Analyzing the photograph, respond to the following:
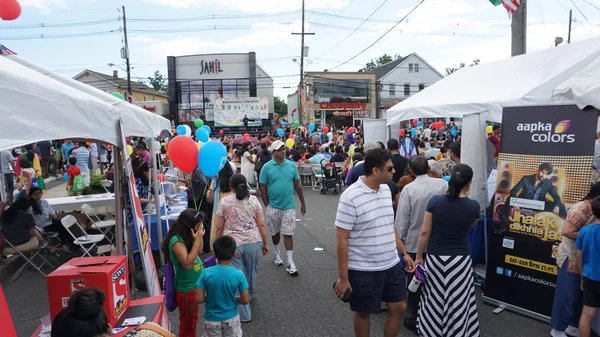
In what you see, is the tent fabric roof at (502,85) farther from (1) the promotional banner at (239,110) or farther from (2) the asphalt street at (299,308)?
(1) the promotional banner at (239,110)

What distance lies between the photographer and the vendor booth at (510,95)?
383cm

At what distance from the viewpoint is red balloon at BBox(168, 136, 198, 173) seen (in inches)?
227

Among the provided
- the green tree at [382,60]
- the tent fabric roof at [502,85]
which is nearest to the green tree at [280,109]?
the green tree at [382,60]

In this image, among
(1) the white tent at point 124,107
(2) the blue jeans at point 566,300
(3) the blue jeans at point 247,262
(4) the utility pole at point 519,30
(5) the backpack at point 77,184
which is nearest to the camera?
(2) the blue jeans at point 566,300

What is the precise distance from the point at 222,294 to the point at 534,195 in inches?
131

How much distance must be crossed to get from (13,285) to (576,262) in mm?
6855

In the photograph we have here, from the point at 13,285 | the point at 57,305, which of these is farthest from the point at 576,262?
the point at 13,285

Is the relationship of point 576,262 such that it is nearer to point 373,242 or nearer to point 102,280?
point 373,242

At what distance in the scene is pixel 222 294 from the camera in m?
2.99

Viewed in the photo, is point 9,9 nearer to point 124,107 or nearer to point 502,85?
point 124,107

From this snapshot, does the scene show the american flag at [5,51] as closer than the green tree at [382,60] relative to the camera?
Yes

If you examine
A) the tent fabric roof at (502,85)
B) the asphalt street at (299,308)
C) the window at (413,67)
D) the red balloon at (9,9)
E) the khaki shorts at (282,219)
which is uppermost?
the window at (413,67)

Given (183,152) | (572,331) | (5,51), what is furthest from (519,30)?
(5,51)

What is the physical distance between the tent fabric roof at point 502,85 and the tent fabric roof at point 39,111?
5162mm
